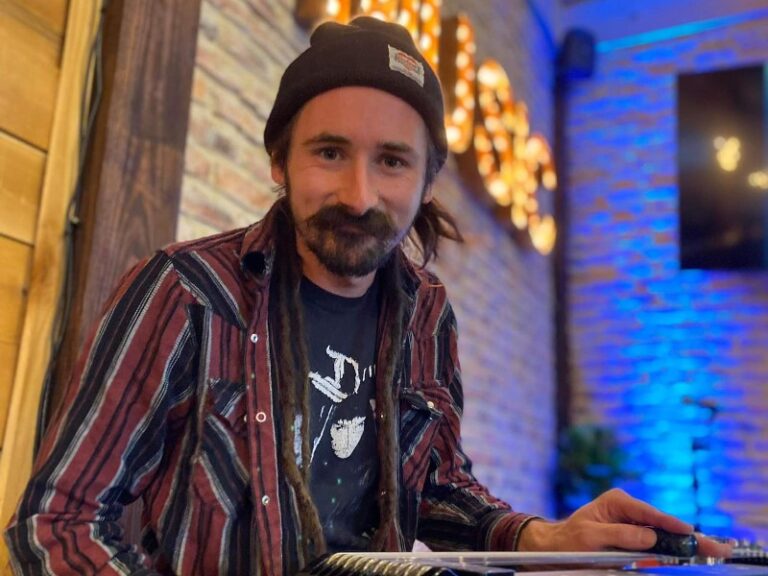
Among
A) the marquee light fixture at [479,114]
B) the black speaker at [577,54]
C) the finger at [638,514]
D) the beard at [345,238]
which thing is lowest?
the finger at [638,514]

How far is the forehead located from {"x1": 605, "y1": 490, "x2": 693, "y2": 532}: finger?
2.44ft

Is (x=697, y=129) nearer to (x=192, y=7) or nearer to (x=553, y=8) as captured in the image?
(x=553, y=8)

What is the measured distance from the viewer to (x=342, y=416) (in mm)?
1478

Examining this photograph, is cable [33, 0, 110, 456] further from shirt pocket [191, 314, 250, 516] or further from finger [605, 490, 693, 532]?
finger [605, 490, 693, 532]

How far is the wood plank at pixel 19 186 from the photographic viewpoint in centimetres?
155

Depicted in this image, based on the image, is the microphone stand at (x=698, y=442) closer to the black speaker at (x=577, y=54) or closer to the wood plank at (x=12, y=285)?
the black speaker at (x=577, y=54)

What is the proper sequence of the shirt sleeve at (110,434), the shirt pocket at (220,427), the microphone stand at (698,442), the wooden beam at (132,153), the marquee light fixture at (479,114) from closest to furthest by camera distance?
the shirt sleeve at (110,434), the shirt pocket at (220,427), the wooden beam at (132,153), the marquee light fixture at (479,114), the microphone stand at (698,442)

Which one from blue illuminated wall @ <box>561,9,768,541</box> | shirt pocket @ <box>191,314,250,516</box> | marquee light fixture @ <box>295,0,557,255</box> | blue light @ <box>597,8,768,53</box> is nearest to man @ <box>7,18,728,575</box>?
shirt pocket @ <box>191,314,250,516</box>

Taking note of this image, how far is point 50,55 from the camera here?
168 cm

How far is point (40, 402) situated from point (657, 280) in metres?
4.87

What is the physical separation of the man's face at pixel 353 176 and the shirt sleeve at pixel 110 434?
0.97 ft

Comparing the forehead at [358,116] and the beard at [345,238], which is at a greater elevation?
the forehead at [358,116]

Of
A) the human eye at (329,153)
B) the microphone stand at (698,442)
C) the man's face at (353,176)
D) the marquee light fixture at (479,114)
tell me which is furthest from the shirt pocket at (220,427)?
the microphone stand at (698,442)

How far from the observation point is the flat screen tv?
532cm
